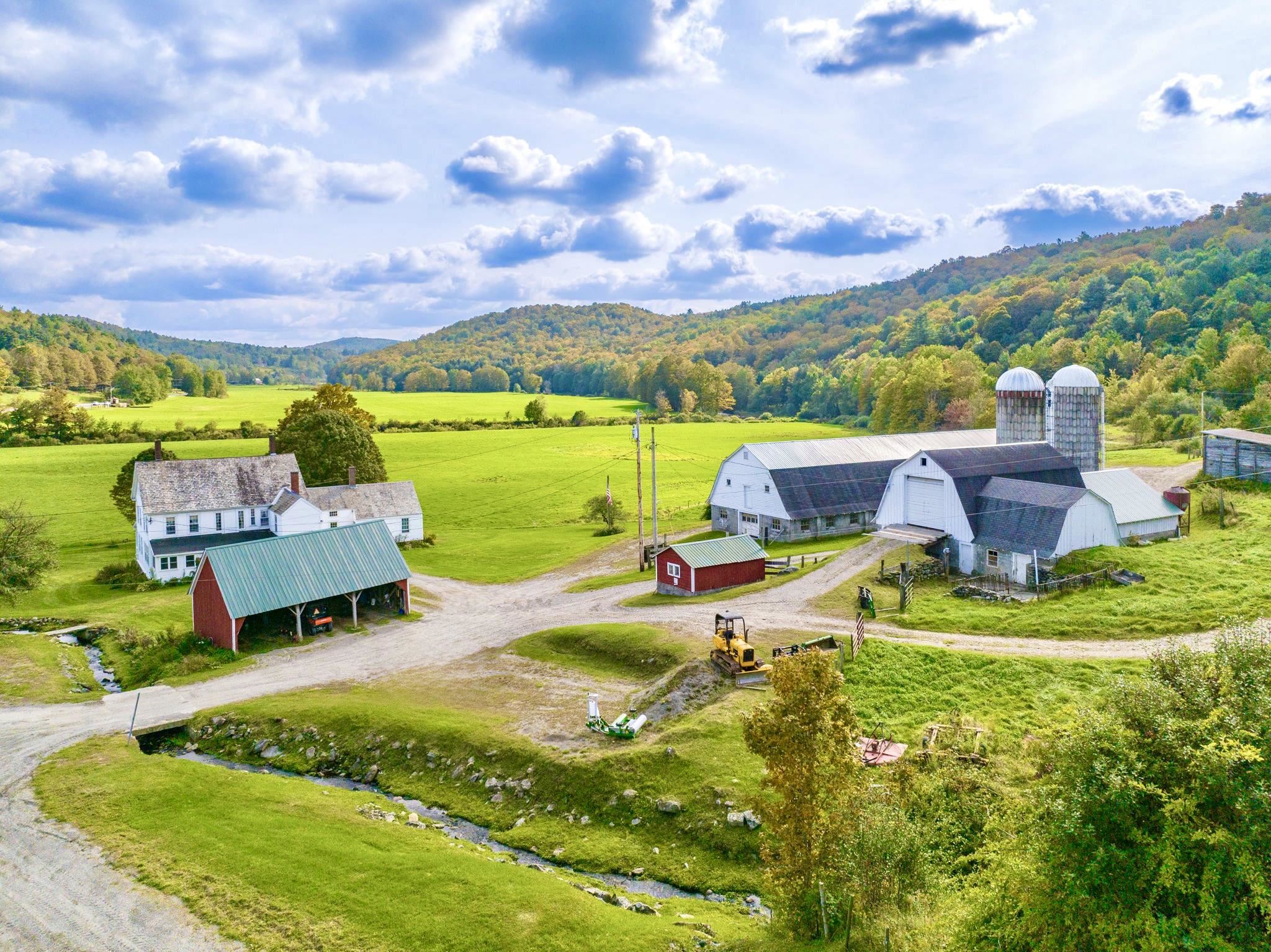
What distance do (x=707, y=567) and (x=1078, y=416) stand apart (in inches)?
→ 1263

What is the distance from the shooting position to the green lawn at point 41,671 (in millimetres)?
34656

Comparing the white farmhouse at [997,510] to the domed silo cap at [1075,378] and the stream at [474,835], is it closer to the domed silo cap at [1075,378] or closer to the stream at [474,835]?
the domed silo cap at [1075,378]

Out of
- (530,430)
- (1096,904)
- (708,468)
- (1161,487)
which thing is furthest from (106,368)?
(1096,904)

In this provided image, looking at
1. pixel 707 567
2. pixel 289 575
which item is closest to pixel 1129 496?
pixel 707 567

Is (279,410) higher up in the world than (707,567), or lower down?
higher up

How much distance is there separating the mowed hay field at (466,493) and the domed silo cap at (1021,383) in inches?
1072

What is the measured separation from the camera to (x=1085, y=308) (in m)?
162

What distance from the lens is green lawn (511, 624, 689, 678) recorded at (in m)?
35.5

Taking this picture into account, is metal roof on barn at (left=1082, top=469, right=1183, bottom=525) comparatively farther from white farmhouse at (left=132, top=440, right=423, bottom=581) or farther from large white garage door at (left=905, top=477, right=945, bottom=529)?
white farmhouse at (left=132, top=440, right=423, bottom=581)

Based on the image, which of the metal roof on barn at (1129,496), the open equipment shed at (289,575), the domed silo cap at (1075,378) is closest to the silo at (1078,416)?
the domed silo cap at (1075,378)

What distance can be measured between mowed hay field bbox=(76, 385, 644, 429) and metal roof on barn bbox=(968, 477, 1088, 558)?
99032 millimetres

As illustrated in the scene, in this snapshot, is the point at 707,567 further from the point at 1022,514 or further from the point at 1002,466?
the point at 1002,466

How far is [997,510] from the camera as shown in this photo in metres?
45.6

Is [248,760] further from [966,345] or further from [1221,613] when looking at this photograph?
[966,345]
